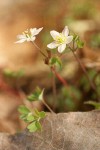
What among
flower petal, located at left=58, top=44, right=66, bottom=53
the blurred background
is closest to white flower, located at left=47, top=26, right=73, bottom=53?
flower petal, located at left=58, top=44, right=66, bottom=53

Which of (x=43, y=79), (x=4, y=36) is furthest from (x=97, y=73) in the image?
(x=4, y=36)

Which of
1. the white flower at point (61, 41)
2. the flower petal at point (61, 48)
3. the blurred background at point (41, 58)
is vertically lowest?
the blurred background at point (41, 58)

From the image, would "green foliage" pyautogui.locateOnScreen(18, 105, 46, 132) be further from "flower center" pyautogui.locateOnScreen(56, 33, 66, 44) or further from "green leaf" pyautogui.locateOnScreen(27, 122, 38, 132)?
"flower center" pyautogui.locateOnScreen(56, 33, 66, 44)

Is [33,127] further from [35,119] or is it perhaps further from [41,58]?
[41,58]

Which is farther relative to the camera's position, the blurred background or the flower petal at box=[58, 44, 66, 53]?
the blurred background

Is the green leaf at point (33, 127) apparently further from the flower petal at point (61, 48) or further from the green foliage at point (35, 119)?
the flower petal at point (61, 48)

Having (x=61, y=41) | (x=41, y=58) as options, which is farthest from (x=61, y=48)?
(x=41, y=58)

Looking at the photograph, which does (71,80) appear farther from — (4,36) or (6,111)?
(4,36)

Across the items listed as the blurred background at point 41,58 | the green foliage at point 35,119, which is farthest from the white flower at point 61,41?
the blurred background at point 41,58
